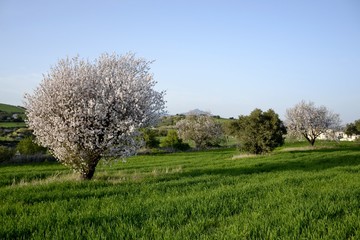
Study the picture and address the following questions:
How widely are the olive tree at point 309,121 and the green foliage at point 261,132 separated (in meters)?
18.5

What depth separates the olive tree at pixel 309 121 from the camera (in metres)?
65.6

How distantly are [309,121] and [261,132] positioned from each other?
23472mm

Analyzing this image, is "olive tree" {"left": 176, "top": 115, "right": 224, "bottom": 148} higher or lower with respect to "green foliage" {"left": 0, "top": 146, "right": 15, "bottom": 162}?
higher

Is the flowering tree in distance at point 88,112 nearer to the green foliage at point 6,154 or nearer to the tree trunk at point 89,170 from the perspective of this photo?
the tree trunk at point 89,170

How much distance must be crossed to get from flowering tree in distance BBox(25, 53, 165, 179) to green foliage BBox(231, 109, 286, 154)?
31.0 m

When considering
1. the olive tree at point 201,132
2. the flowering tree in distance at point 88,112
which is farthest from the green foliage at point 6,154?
the olive tree at point 201,132

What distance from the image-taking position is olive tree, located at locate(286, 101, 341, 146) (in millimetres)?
65562

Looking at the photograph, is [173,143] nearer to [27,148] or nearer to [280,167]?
[27,148]

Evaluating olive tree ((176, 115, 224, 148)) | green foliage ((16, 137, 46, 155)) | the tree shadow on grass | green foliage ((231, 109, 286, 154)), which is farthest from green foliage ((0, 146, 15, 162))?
olive tree ((176, 115, 224, 148))

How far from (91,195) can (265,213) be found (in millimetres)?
8419

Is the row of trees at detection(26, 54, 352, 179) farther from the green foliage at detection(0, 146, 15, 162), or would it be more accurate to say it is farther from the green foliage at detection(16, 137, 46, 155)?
the green foliage at detection(16, 137, 46, 155)

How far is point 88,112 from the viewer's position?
18859 mm

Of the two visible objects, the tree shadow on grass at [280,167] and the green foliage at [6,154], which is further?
the green foliage at [6,154]

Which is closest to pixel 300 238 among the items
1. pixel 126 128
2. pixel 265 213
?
pixel 265 213
